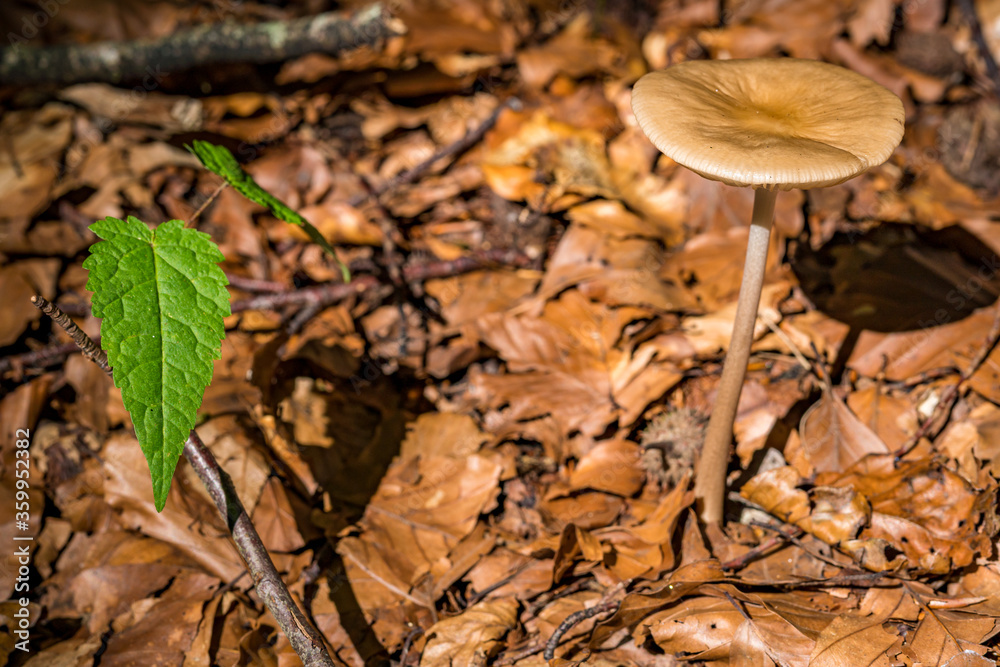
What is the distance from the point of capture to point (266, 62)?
462 cm

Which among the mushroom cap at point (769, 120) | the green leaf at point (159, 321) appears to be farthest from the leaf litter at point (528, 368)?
the mushroom cap at point (769, 120)

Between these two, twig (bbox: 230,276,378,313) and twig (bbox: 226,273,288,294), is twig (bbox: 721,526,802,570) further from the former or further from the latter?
twig (bbox: 226,273,288,294)

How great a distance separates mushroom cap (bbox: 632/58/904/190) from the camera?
5.59ft

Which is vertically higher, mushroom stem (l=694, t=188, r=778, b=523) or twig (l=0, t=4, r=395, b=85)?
twig (l=0, t=4, r=395, b=85)

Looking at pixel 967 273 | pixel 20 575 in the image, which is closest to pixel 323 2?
pixel 20 575

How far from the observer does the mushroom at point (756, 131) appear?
1714mm

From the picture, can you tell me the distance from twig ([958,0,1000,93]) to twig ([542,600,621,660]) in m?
4.15

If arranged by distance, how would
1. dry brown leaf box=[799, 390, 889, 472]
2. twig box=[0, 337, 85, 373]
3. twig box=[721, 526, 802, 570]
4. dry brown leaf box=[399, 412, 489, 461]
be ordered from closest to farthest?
twig box=[721, 526, 802, 570] → dry brown leaf box=[799, 390, 889, 472] → dry brown leaf box=[399, 412, 489, 461] → twig box=[0, 337, 85, 373]

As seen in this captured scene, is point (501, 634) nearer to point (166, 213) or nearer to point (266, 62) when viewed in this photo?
point (166, 213)

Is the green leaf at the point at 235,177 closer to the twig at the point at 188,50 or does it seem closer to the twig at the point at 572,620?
the twig at the point at 572,620

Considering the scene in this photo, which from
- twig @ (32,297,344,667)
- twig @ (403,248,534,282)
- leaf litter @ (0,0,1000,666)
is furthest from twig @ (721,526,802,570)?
twig @ (403,248,534,282)

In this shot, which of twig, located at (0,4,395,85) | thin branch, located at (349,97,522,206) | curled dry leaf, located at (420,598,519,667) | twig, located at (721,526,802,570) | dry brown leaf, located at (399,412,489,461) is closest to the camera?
curled dry leaf, located at (420,598,519,667)

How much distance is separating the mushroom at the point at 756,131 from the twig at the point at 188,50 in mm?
2992

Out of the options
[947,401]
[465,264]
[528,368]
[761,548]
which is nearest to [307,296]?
[465,264]
